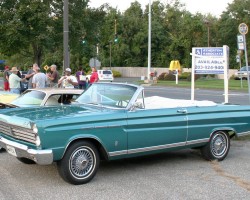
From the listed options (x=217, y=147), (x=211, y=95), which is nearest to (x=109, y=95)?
(x=217, y=147)

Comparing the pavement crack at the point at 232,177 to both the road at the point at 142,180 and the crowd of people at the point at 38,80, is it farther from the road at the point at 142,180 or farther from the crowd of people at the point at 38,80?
the crowd of people at the point at 38,80

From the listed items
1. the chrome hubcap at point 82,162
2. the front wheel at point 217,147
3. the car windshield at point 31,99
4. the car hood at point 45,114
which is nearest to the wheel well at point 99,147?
the chrome hubcap at point 82,162

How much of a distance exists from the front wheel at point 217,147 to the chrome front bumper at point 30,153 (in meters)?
3.16

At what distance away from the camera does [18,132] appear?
19.4 feet

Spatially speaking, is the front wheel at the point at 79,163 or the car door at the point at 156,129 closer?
the front wheel at the point at 79,163

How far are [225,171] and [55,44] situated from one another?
1338cm

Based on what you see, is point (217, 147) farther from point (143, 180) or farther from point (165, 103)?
point (143, 180)

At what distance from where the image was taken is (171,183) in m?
6.03

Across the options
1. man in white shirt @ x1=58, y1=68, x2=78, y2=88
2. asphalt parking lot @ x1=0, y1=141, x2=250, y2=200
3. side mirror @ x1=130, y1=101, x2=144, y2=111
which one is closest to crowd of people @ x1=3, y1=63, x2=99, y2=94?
man in white shirt @ x1=58, y1=68, x2=78, y2=88

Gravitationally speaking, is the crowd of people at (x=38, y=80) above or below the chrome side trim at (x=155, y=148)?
above

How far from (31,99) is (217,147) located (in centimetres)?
402

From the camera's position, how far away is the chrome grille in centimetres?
563

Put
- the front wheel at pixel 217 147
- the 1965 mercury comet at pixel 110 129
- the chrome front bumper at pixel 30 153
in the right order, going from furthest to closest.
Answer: the front wheel at pixel 217 147
the 1965 mercury comet at pixel 110 129
the chrome front bumper at pixel 30 153

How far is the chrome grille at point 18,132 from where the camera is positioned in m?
5.63
